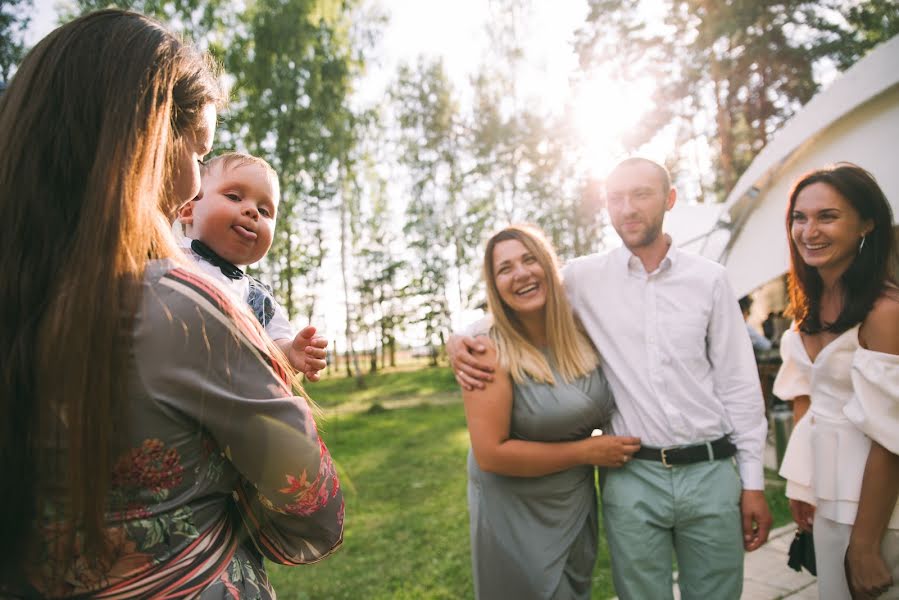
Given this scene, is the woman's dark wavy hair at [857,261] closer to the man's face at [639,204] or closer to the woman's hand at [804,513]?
the man's face at [639,204]

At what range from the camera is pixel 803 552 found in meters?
2.47

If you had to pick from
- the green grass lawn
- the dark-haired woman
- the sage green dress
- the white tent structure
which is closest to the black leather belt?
the sage green dress

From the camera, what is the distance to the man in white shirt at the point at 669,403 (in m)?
2.24

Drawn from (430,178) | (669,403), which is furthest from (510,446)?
(430,178)

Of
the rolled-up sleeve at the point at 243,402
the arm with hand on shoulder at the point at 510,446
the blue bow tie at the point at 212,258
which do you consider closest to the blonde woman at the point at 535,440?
the arm with hand on shoulder at the point at 510,446

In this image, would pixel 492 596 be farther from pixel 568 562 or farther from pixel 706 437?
pixel 706 437

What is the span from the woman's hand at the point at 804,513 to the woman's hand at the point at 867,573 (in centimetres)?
40

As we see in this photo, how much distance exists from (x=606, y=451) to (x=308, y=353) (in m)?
A: 1.35

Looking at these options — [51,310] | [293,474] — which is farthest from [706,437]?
[51,310]

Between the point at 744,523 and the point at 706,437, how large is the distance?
0.39 meters

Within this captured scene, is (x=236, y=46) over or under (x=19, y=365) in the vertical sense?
over

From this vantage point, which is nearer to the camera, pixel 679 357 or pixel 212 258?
pixel 212 258

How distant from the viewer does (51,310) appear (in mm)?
826

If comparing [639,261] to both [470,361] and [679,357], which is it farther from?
[470,361]
